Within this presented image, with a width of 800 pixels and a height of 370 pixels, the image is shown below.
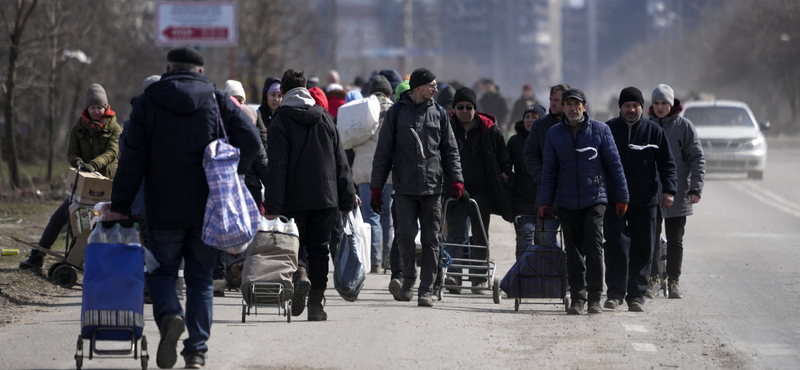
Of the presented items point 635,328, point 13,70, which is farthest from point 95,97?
point 13,70

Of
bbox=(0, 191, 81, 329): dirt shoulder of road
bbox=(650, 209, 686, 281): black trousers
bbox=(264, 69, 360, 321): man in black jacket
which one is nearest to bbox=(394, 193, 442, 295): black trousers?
bbox=(264, 69, 360, 321): man in black jacket

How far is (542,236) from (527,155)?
0.71 metres

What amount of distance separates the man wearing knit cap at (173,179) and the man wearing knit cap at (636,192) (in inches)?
151

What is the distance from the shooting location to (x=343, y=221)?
8.43 m

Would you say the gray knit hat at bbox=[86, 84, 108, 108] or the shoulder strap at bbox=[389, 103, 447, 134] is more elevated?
the gray knit hat at bbox=[86, 84, 108, 108]

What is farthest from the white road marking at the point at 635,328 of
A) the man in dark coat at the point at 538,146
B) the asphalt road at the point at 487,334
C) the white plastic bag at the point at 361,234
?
the white plastic bag at the point at 361,234

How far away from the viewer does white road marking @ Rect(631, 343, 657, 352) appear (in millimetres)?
7012

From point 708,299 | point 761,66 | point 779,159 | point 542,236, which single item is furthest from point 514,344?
point 761,66

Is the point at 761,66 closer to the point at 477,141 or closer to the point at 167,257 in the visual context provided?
the point at 477,141

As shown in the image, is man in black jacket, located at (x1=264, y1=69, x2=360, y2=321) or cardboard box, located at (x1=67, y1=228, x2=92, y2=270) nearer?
man in black jacket, located at (x1=264, y1=69, x2=360, y2=321)

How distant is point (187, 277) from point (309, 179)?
1.73m

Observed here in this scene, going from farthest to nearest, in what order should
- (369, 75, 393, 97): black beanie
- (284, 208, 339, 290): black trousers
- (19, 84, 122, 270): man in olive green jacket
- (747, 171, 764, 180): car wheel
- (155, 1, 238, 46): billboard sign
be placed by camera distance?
(747, 171, 764, 180): car wheel → (155, 1, 238, 46): billboard sign → (369, 75, 393, 97): black beanie → (19, 84, 122, 270): man in olive green jacket → (284, 208, 339, 290): black trousers

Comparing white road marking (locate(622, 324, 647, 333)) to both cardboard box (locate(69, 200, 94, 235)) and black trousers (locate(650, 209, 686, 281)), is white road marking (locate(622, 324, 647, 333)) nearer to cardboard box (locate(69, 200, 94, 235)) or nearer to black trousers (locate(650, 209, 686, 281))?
black trousers (locate(650, 209, 686, 281))

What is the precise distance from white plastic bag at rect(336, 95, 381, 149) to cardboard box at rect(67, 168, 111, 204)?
227cm
